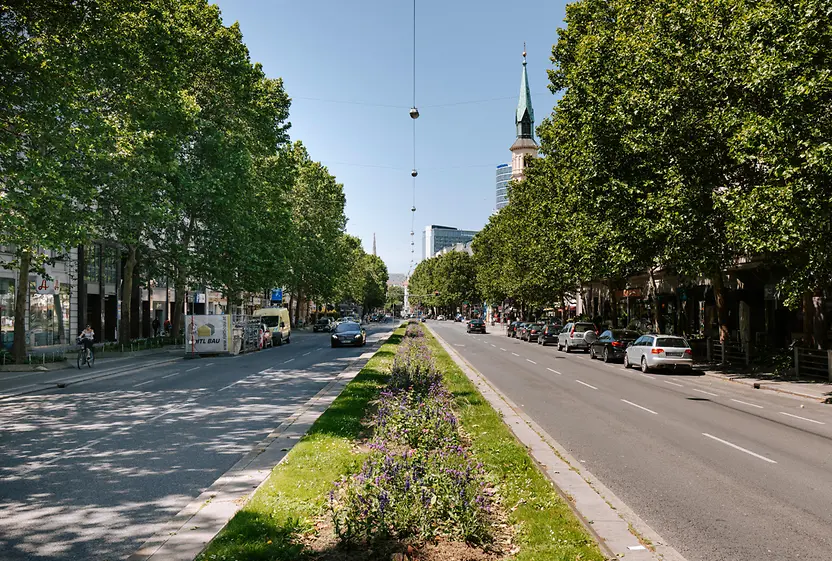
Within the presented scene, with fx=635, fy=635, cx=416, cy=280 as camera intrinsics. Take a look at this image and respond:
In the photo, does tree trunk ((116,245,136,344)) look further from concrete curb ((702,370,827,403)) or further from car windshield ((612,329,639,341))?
concrete curb ((702,370,827,403))

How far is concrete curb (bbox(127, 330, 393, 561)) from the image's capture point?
541 centimetres

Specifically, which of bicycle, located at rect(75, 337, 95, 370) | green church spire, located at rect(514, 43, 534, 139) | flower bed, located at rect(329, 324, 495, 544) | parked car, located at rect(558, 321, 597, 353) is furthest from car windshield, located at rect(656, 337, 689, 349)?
green church spire, located at rect(514, 43, 534, 139)

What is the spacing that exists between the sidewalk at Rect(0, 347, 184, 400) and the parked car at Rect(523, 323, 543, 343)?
1212 inches

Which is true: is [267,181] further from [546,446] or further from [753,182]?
[546,446]

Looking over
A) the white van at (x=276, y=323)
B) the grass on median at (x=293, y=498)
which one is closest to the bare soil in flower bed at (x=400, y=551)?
the grass on median at (x=293, y=498)

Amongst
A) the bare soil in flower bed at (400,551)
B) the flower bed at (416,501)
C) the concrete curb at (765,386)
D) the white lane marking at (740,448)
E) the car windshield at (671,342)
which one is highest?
the car windshield at (671,342)

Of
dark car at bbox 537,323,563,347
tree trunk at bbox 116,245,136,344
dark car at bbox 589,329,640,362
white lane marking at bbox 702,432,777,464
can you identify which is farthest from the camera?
dark car at bbox 537,323,563,347

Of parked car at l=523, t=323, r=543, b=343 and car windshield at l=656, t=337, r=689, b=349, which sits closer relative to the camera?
car windshield at l=656, t=337, r=689, b=349

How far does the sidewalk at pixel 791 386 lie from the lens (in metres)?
17.9

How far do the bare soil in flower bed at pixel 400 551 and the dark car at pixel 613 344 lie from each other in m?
27.1

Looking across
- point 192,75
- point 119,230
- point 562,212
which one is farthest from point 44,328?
point 562,212

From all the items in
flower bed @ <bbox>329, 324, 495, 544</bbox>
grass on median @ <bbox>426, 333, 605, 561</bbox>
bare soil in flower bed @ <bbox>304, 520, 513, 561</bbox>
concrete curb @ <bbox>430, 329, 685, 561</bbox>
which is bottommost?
concrete curb @ <bbox>430, 329, 685, 561</bbox>

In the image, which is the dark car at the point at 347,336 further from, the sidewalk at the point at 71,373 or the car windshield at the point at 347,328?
the sidewalk at the point at 71,373

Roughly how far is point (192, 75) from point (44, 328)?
18.3 meters
